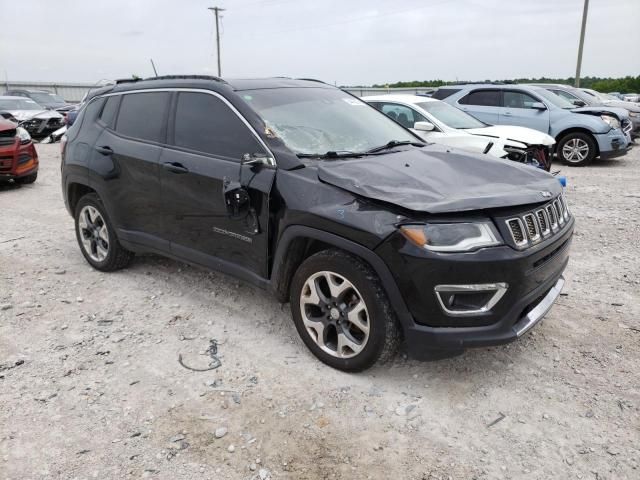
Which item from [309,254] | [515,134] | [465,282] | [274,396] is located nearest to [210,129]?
[309,254]

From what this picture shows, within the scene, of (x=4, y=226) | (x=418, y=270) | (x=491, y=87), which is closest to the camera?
(x=418, y=270)

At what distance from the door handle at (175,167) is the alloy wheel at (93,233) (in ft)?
3.89

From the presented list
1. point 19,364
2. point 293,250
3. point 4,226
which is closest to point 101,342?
point 19,364

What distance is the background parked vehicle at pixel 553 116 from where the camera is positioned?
35.6ft

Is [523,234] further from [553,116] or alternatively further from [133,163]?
[553,116]

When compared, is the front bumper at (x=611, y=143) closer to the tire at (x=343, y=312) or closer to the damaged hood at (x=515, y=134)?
the damaged hood at (x=515, y=134)

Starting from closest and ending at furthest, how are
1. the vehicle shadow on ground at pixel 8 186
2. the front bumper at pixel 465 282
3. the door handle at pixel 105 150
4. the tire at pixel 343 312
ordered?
the front bumper at pixel 465 282 < the tire at pixel 343 312 < the door handle at pixel 105 150 < the vehicle shadow on ground at pixel 8 186

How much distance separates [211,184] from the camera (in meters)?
3.58

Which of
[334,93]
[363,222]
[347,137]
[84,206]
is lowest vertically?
[84,206]

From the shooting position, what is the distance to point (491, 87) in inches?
460

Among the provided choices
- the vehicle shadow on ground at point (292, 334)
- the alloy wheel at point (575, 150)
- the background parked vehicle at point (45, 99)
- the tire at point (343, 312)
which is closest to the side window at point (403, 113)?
the alloy wheel at point (575, 150)

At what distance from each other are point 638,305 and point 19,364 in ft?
14.8

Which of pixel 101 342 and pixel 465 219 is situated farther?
pixel 101 342

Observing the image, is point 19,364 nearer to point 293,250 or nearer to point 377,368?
point 293,250
